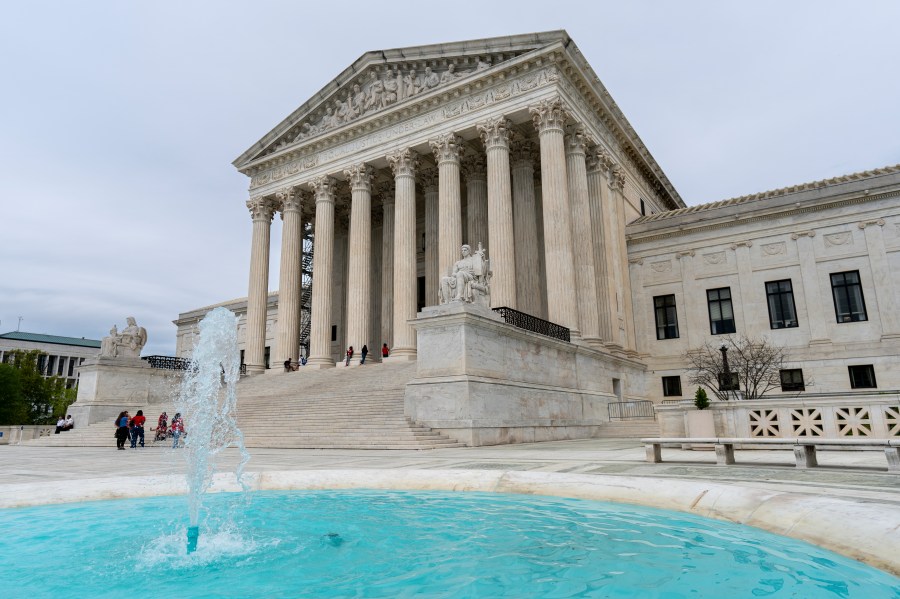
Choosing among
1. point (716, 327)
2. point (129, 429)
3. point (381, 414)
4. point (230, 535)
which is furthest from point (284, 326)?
point (230, 535)

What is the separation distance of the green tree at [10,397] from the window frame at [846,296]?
63720mm

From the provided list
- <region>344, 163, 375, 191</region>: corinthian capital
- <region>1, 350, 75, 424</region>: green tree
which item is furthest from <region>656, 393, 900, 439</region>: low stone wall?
<region>1, 350, 75, 424</region>: green tree

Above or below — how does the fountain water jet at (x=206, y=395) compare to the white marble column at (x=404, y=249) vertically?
below

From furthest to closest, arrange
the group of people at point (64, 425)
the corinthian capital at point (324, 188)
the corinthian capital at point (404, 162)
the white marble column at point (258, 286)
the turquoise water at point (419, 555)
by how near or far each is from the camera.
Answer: the white marble column at point (258, 286)
the corinthian capital at point (324, 188)
the corinthian capital at point (404, 162)
the group of people at point (64, 425)
the turquoise water at point (419, 555)

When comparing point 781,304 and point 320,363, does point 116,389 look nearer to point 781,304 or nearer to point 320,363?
point 320,363

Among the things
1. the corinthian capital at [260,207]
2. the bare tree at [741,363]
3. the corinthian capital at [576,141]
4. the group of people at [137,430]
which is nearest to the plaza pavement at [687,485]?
the group of people at [137,430]

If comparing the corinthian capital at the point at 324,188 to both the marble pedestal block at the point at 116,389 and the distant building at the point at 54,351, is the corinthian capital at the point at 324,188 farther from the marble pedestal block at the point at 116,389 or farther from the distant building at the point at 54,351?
the distant building at the point at 54,351

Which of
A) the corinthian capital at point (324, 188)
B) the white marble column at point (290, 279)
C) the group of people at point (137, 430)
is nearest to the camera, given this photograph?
the group of people at point (137, 430)

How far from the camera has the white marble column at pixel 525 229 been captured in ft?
98.5

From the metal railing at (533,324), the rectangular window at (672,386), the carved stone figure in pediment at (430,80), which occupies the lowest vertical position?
the rectangular window at (672,386)

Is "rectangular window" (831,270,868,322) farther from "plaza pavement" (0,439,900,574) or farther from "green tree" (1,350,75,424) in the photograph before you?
"green tree" (1,350,75,424)

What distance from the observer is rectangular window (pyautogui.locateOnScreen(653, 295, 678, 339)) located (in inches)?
1217

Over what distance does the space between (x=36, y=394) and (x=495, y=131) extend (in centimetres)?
5587

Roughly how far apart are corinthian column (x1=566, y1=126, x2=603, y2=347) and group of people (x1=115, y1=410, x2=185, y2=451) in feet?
55.7
